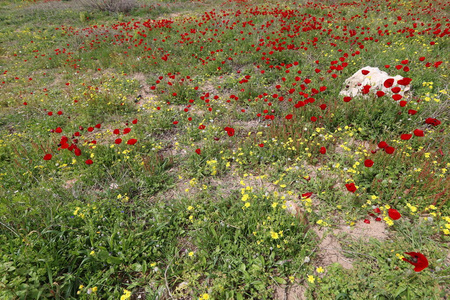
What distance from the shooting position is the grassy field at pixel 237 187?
2400mm

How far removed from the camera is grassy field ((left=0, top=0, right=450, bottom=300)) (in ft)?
7.88

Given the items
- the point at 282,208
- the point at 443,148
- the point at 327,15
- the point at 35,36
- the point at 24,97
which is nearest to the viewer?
the point at 282,208

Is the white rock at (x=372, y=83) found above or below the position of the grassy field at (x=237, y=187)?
above

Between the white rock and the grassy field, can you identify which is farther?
the white rock

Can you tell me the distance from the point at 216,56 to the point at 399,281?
282 inches

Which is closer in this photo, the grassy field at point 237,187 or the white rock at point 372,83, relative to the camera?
the grassy field at point 237,187

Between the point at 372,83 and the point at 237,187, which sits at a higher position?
the point at 372,83

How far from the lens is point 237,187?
11.6 ft

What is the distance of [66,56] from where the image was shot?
9.22 m

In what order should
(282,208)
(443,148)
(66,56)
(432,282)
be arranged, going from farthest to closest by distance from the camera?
(66,56) < (443,148) < (282,208) < (432,282)

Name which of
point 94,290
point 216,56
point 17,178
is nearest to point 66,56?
point 216,56

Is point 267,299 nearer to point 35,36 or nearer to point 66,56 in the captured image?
point 66,56

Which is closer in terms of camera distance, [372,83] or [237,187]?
[237,187]

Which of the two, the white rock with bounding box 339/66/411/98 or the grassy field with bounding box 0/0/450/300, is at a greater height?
the white rock with bounding box 339/66/411/98
